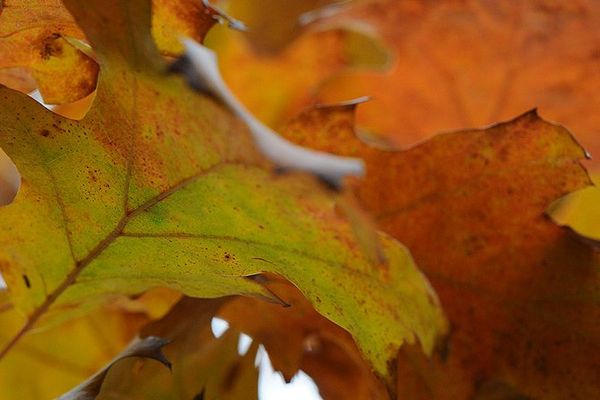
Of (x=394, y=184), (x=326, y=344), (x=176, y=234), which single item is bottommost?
(x=326, y=344)

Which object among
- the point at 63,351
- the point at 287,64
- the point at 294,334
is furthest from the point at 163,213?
the point at 287,64

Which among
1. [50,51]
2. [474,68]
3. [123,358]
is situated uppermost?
[50,51]

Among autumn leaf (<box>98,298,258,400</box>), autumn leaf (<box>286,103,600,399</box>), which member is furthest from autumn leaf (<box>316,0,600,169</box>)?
autumn leaf (<box>98,298,258,400</box>)

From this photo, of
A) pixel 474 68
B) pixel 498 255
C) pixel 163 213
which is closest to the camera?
pixel 163 213

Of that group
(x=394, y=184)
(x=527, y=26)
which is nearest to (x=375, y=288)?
(x=394, y=184)

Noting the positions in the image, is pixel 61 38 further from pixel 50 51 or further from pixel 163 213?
pixel 163 213

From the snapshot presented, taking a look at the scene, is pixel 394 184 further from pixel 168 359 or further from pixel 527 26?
pixel 527 26
